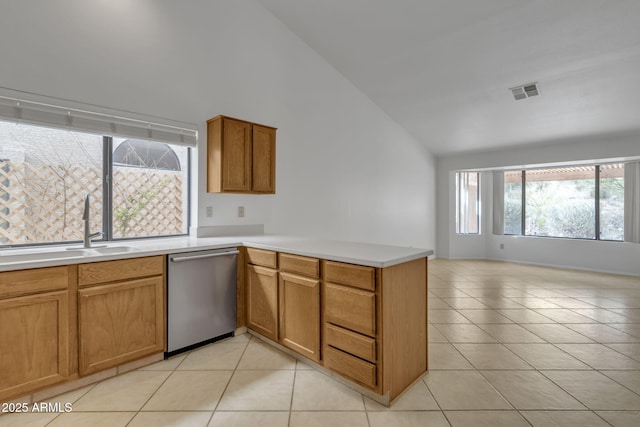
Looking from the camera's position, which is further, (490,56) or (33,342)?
Result: (490,56)

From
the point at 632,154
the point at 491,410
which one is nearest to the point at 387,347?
the point at 491,410

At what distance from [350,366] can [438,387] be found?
61cm

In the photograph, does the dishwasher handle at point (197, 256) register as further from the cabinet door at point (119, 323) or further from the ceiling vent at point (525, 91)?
the ceiling vent at point (525, 91)

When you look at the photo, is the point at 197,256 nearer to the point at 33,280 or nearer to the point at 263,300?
the point at 263,300

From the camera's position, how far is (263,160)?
10.4ft

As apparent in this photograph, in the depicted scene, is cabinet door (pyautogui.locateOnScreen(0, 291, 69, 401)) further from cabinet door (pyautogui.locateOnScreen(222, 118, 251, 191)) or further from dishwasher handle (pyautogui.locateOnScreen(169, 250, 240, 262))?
cabinet door (pyautogui.locateOnScreen(222, 118, 251, 191))

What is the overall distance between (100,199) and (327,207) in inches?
103

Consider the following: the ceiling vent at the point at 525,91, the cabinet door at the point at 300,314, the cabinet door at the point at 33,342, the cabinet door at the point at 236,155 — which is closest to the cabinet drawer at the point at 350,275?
the cabinet door at the point at 300,314

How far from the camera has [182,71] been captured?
2934mm

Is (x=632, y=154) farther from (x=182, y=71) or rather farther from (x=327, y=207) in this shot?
(x=182, y=71)

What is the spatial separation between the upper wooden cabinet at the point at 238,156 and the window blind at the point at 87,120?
30 cm

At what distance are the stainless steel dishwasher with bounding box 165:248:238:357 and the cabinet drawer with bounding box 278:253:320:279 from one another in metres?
0.57

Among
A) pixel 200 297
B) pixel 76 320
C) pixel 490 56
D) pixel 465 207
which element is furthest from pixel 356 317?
pixel 465 207

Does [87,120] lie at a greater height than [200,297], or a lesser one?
greater
